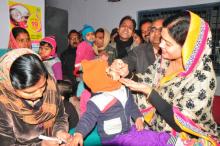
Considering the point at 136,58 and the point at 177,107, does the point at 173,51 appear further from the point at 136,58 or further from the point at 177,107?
the point at 136,58

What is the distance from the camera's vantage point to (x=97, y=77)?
176 centimetres

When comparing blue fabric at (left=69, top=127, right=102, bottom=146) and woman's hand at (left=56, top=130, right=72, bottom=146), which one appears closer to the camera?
woman's hand at (left=56, top=130, right=72, bottom=146)

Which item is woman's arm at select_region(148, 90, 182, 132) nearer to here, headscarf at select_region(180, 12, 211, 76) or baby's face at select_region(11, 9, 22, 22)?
headscarf at select_region(180, 12, 211, 76)

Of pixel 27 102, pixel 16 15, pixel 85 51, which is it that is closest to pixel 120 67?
pixel 27 102

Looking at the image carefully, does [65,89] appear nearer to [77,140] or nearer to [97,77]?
[97,77]

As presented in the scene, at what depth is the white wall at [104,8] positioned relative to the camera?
6035mm

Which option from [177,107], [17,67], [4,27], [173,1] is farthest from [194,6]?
[17,67]

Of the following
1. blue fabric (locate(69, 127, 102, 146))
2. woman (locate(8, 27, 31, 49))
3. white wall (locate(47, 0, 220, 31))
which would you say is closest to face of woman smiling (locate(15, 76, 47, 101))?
blue fabric (locate(69, 127, 102, 146))

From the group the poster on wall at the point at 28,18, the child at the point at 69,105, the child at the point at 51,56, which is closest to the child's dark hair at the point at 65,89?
the child at the point at 69,105

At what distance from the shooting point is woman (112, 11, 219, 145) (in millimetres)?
1496

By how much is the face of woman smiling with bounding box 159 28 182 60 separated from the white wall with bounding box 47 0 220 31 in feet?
14.7

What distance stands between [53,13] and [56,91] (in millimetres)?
5249

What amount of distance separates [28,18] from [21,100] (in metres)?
3.47

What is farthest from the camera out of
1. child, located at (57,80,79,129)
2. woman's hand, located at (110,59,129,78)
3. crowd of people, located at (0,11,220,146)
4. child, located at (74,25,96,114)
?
child, located at (74,25,96,114)
